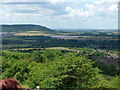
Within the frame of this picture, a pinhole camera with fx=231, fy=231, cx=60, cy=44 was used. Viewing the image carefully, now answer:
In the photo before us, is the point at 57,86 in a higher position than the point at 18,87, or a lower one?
lower

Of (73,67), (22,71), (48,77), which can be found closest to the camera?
(48,77)

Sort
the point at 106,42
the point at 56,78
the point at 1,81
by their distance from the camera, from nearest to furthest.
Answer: the point at 1,81, the point at 56,78, the point at 106,42

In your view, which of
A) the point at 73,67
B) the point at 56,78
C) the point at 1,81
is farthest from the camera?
the point at 73,67

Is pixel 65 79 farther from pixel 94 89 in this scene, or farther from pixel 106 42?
pixel 106 42

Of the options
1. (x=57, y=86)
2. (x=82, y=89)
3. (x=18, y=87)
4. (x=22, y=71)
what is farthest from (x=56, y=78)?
(x=18, y=87)

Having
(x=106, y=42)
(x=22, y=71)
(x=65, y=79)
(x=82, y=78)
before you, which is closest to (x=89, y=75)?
(x=82, y=78)

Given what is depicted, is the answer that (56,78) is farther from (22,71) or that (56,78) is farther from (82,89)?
(22,71)

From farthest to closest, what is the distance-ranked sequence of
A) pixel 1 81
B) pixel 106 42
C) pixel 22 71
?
1. pixel 106 42
2. pixel 22 71
3. pixel 1 81

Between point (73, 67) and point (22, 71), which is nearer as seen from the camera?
point (73, 67)

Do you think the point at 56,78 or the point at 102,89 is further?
the point at 56,78
